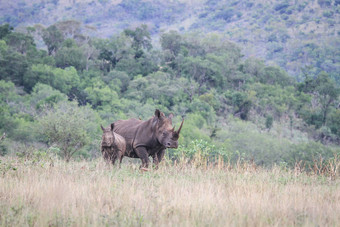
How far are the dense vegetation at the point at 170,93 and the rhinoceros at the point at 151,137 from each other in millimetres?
34434

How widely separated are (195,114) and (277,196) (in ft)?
191

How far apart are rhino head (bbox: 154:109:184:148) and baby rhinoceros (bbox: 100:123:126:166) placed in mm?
945

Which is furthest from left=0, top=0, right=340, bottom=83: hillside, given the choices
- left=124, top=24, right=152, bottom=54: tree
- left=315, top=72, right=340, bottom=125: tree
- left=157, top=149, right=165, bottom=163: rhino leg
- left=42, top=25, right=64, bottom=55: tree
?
left=157, top=149, right=165, bottom=163: rhino leg

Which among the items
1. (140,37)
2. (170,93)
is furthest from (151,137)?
(140,37)

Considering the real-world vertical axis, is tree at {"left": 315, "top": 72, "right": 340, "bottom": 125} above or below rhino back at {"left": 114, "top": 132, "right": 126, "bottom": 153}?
below

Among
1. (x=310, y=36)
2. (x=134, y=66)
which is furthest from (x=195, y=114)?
(x=310, y=36)

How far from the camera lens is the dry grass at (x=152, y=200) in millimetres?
6035

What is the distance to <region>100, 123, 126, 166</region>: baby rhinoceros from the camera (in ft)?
33.9

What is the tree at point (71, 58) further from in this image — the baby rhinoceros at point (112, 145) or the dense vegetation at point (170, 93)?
the baby rhinoceros at point (112, 145)

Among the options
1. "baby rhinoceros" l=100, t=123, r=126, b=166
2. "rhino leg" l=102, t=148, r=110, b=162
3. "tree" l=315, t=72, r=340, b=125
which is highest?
"baby rhinoceros" l=100, t=123, r=126, b=166

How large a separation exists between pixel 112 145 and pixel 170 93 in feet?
199

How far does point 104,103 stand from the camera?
212ft

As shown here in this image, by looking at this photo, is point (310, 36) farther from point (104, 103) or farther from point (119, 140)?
point (119, 140)

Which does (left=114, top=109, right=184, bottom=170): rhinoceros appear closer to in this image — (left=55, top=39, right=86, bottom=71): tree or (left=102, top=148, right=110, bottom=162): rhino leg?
(left=102, top=148, right=110, bottom=162): rhino leg
